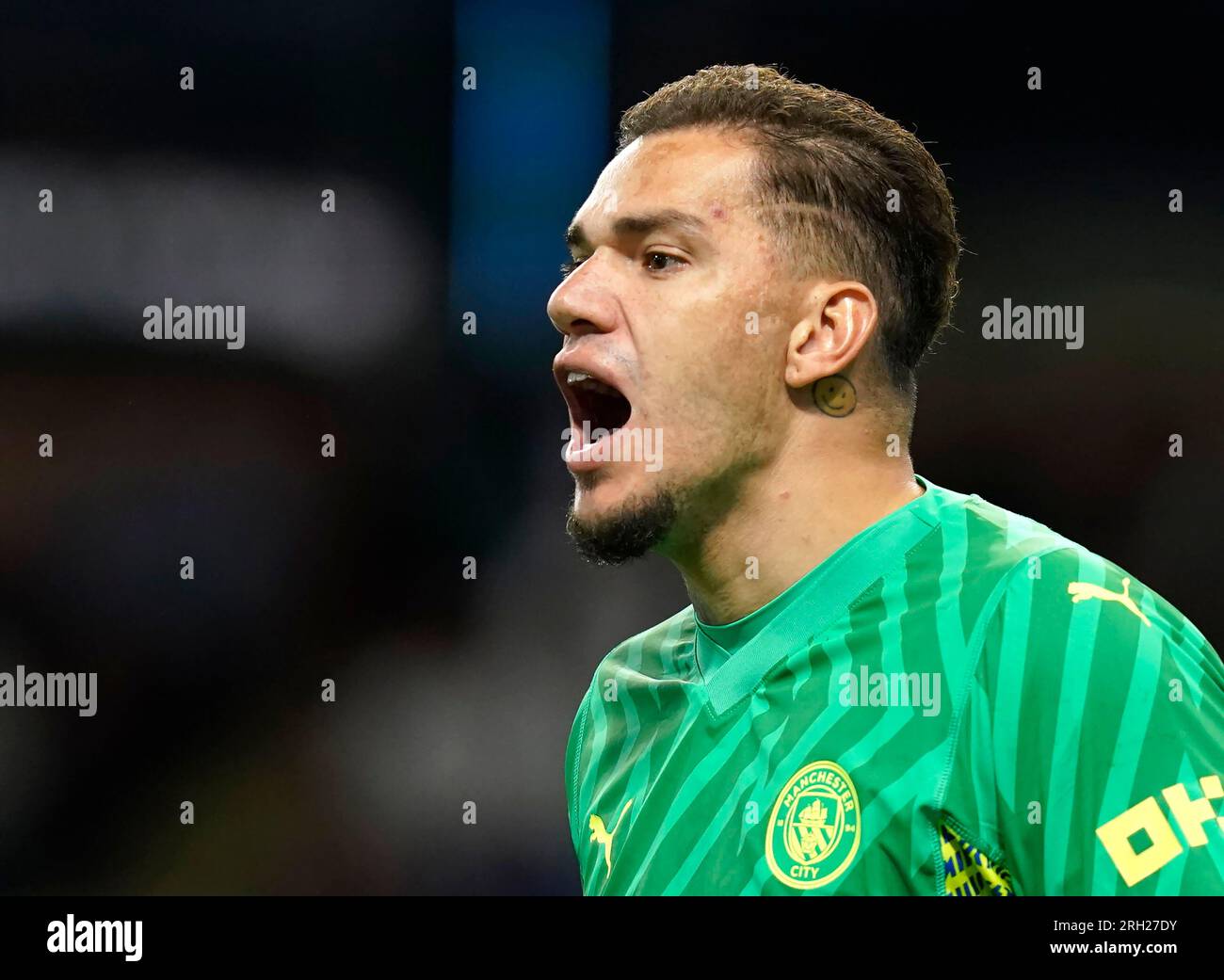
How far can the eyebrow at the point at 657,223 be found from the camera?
75.7 inches

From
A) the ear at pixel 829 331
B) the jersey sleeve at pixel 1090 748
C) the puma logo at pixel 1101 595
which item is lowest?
the jersey sleeve at pixel 1090 748

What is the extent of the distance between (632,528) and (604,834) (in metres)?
0.52

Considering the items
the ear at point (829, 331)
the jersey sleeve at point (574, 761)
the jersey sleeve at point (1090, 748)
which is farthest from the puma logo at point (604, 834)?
the ear at point (829, 331)

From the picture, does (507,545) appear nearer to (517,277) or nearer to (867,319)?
(517,277)

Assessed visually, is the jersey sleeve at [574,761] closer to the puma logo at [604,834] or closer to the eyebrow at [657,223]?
the puma logo at [604,834]

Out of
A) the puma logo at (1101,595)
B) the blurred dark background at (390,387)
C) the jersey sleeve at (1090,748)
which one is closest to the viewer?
the jersey sleeve at (1090,748)

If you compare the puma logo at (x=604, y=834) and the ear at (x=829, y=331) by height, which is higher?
the ear at (x=829, y=331)

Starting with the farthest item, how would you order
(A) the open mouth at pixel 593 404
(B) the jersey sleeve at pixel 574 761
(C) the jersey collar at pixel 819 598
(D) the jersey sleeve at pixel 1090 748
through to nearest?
(B) the jersey sleeve at pixel 574 761 < (A) the open mouth at pixel 593 404 < (C) the jersey collar at pixel 819 598 < (D) the jersey sleeve at pixel 1090 748

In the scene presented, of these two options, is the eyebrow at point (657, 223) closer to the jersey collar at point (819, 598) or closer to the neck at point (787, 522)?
the neck at point (787, 522)

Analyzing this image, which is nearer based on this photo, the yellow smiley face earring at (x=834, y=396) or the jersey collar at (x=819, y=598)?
the jersey collar at (x=819, y=598)

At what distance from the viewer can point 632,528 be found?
6.28 feet

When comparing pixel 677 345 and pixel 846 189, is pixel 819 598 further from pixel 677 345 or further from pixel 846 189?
pixel 846 189

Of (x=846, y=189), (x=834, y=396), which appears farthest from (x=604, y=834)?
(x=846, y=189)
